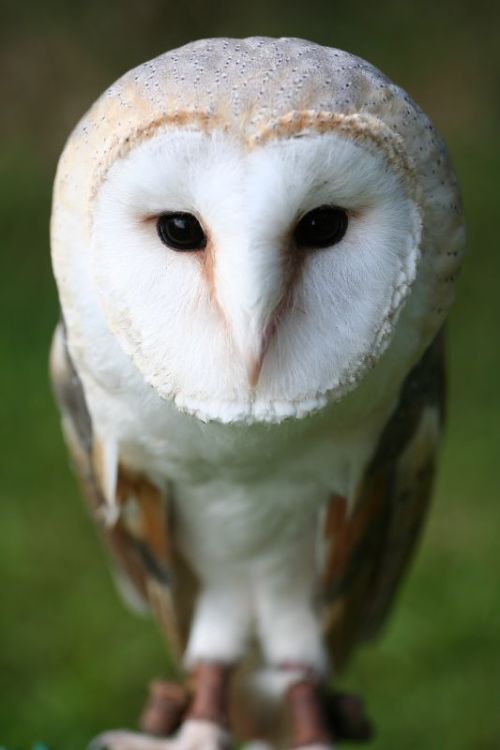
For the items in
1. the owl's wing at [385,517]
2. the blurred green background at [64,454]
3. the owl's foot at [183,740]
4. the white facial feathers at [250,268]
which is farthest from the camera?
the blurred green background at [64,454]

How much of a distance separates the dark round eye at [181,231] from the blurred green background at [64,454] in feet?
5.53

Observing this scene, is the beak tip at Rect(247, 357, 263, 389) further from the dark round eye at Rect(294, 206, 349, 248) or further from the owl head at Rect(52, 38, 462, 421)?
the dark round eye at Rect(294, 206, 349, 248)

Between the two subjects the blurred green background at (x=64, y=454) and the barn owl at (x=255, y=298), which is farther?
the blurred green background at (x=64, y=454)

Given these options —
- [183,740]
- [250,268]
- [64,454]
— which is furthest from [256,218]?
[64,454]

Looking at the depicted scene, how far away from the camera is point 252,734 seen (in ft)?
6.18

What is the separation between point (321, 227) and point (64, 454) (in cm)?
250

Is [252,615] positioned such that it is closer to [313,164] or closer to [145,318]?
[145,318]

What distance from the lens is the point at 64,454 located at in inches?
139

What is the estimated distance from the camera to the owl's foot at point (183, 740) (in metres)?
1.66

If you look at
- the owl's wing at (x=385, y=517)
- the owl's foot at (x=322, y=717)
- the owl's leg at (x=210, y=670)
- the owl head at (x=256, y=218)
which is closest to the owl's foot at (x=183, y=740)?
the owl's leg at (x=210, y=670)

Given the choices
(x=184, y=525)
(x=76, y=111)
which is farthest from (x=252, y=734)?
(x=76, y=111)

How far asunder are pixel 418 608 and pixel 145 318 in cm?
206

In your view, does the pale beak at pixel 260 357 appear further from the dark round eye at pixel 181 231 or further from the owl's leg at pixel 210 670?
the owl's leg at pixel 210 670

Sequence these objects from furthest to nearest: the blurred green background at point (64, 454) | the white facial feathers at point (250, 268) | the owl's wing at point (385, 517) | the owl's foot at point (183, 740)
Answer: the blurred green background at point (64, 454)
the owl's foot at point (183, 740)
the owl's wing at point (385, 517)
the white facial feathers at point (250, 268)
